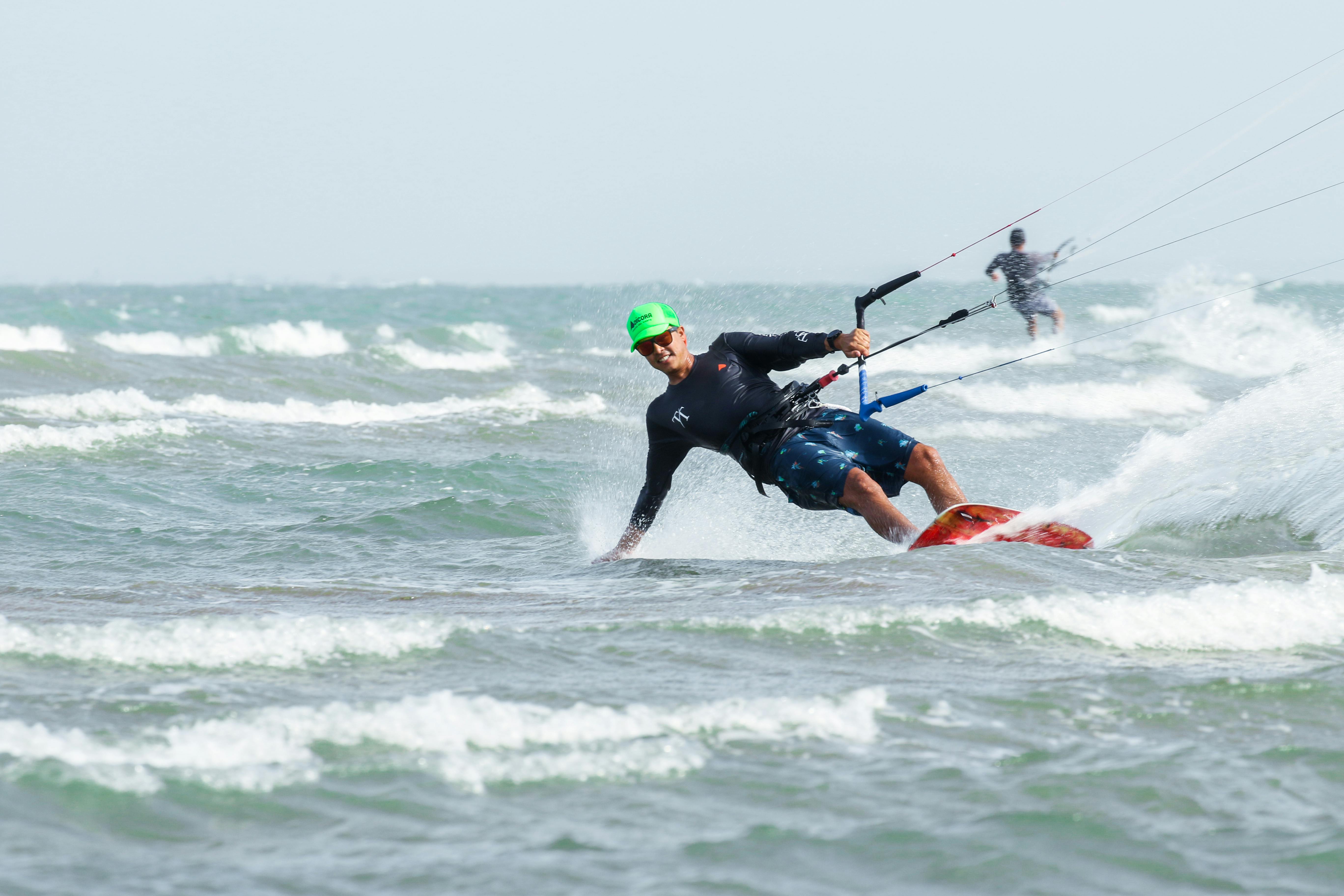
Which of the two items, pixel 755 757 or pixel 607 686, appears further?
pixel 607 686

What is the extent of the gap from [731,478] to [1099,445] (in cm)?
606

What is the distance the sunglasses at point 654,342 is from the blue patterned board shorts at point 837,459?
2.84ft

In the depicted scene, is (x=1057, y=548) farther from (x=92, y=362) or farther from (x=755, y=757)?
(x=92, y=362)

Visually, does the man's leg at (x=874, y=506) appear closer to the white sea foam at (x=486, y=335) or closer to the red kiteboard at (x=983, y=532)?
the red kiteboard at (x=983, y=532)

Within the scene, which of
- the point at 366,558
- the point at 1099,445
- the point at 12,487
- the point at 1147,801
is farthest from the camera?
the point at 1099,445

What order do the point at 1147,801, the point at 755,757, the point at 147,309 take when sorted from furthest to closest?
the point at 147,309 → the point at 755,757 → the point at 1147,801

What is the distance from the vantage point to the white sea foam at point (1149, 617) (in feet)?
15.9

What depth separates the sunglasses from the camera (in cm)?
704

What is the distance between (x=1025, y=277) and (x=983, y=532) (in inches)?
286

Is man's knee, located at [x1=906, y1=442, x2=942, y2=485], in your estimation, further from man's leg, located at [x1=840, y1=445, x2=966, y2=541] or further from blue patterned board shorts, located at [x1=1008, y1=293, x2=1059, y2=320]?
blue patterned board shorts, located at [x1=1008, y1=293, x2=1059, y2=320]

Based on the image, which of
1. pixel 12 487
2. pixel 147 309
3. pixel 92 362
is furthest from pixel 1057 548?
pixel 147 309

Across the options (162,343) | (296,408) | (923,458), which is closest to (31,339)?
(162,343)

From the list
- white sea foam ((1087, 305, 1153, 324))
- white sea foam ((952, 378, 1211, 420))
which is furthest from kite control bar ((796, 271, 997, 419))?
white sea foam ((1087, 305, 1153, 324))

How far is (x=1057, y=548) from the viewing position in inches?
262
